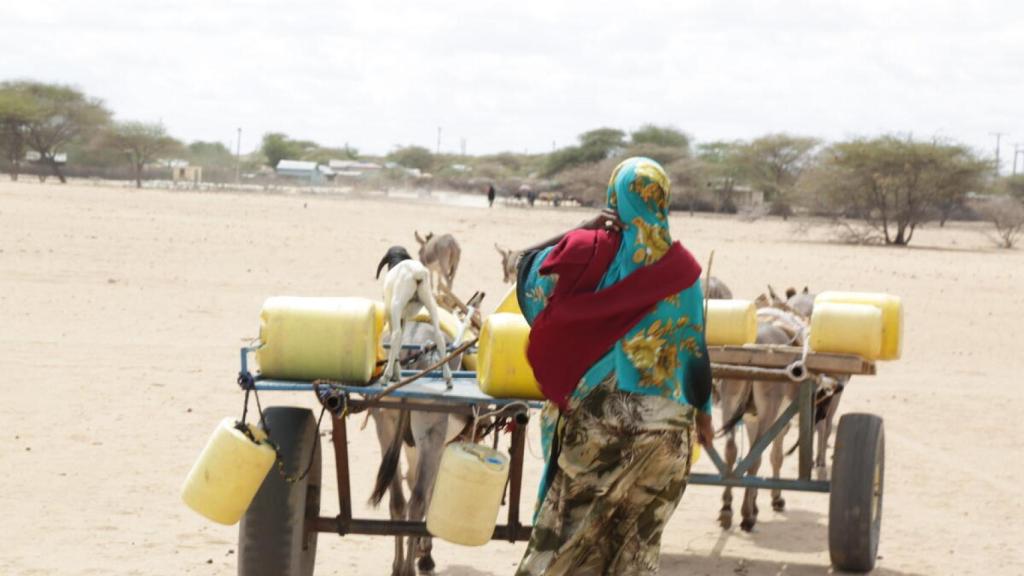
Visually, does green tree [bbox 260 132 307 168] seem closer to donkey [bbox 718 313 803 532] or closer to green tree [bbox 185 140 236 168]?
green tree [bbox 185 140 236 168]

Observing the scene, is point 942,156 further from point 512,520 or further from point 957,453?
point 512,520

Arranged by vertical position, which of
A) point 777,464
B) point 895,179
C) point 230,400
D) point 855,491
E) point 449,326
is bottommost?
point 230,400

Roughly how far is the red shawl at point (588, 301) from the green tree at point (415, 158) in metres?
125

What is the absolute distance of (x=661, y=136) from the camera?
113938 millimetres

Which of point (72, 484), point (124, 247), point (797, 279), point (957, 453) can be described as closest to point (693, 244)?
point (797, 279)

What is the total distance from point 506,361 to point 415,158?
417 feet

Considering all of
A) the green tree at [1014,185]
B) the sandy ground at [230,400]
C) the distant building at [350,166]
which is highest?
the green tree at [1014,185]

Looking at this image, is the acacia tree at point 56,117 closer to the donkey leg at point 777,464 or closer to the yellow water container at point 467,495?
the donkey leg at point 777,464

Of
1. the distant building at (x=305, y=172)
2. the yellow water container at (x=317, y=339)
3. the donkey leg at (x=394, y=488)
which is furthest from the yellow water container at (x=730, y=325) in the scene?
the distant building at (x=305, y=172)

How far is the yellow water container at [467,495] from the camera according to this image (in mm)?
5809

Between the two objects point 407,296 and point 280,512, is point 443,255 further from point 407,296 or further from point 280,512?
point 280,512

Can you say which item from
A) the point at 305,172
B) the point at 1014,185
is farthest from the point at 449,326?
the point at 305,172

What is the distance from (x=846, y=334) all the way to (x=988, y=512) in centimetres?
294

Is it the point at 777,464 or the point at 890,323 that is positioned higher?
the point at 890,323
